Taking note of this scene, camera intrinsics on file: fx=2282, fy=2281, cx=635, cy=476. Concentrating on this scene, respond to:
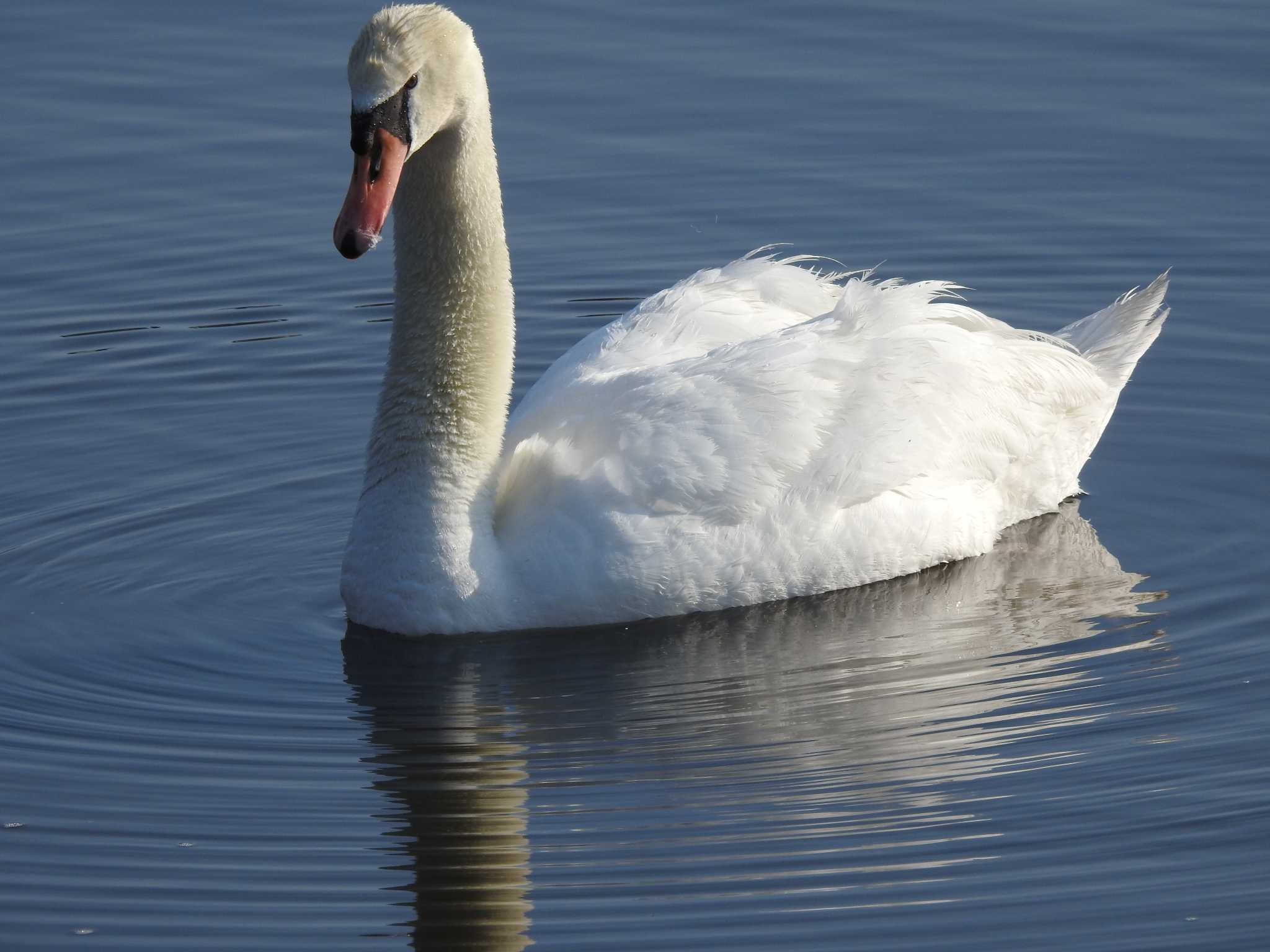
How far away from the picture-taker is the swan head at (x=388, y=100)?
941cm

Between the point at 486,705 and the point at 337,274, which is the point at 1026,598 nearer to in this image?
the point at 486,705

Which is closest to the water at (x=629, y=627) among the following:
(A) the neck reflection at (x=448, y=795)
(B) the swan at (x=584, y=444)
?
(A) the neck reflection at (x=448, y=795)

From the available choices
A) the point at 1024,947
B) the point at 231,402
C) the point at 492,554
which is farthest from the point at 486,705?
the point at 231,402

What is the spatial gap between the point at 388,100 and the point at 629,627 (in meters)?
2.61

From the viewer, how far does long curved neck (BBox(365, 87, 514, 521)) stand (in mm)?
10156

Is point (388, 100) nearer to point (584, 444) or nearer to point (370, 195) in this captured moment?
point (370, 195)

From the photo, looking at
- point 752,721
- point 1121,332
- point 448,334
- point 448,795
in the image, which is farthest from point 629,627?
point 1121,332

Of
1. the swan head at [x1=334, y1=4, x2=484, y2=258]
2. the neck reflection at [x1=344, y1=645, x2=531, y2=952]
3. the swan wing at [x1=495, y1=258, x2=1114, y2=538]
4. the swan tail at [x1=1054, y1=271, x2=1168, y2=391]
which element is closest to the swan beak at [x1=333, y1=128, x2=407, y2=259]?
the swan head at [x1=334, y1=4, x2=484, y2=258]

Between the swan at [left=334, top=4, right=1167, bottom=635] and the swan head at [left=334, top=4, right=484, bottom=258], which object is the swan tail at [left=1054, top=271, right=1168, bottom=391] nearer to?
the swan at [left=334, top=4, right=1167, bottom=635]

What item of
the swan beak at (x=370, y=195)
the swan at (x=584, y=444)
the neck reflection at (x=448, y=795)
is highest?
the swan beak at (x=370, y=195)

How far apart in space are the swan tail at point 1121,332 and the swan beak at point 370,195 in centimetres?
435

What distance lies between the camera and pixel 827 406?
34.6ft

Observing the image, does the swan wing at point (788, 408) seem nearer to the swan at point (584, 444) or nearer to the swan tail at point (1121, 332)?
the swan at point (584, 444)

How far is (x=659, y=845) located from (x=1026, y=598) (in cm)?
311
